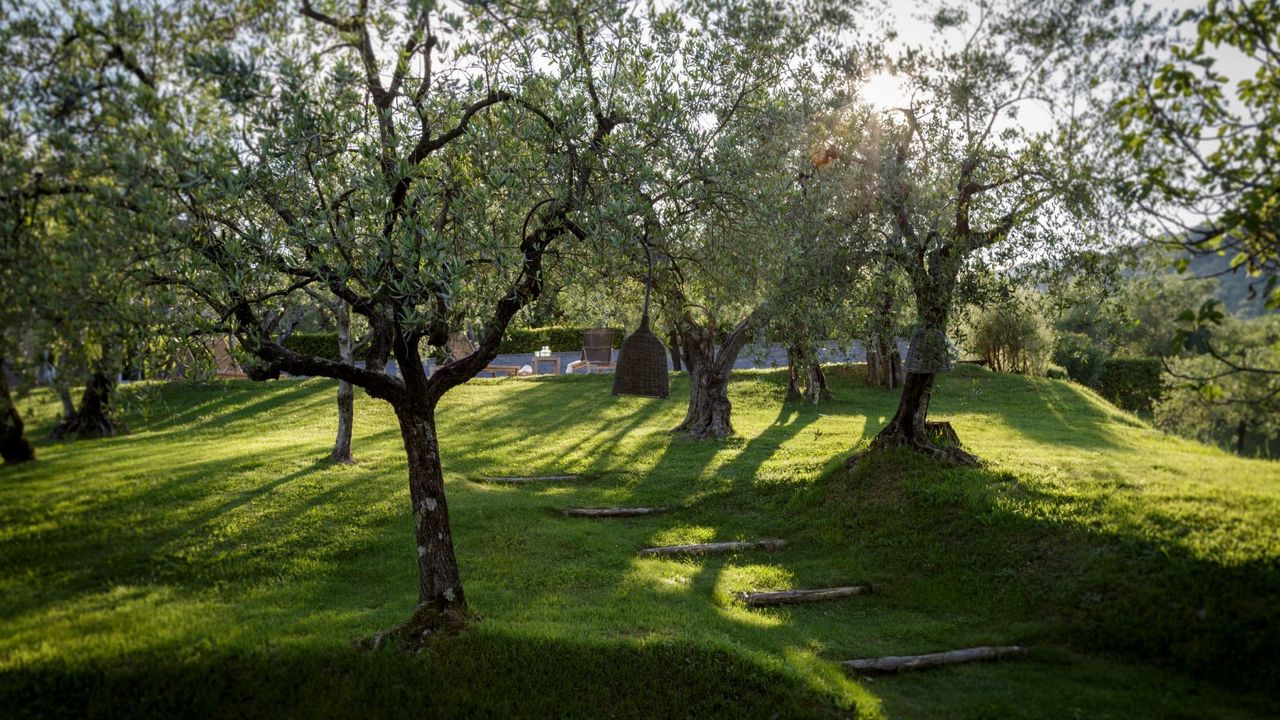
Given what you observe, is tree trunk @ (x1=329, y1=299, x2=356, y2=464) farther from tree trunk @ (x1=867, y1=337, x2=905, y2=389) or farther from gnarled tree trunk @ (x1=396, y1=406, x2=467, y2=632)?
tree trunk @ (x1=867, y1=337, x2=905, y2=389)

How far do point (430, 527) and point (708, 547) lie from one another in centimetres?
747

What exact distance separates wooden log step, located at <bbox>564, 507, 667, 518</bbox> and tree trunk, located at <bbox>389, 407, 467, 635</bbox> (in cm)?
766

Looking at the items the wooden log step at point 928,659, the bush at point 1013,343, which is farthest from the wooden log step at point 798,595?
the bush at point 1013,343

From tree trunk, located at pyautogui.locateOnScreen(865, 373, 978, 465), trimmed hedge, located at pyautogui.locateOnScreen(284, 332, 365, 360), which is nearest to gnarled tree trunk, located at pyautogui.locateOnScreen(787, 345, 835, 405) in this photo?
tree trunk, located at pyautogui.locateOnScreen(865, 373, 978, 465)

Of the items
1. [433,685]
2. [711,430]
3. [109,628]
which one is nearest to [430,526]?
[433,685]

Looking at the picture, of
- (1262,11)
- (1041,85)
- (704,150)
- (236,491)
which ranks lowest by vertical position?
(236,491)

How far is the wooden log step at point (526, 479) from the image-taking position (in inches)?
893

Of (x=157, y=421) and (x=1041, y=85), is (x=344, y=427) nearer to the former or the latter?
(x=157, y=421)

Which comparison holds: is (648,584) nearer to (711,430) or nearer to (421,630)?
(421,630)

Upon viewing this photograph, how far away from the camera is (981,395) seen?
37.1 m

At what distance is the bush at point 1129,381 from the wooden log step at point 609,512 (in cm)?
3793

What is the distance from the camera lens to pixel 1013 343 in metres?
43.6

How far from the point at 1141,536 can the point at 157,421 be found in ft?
109

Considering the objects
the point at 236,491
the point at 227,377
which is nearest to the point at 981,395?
the point at 236,491
